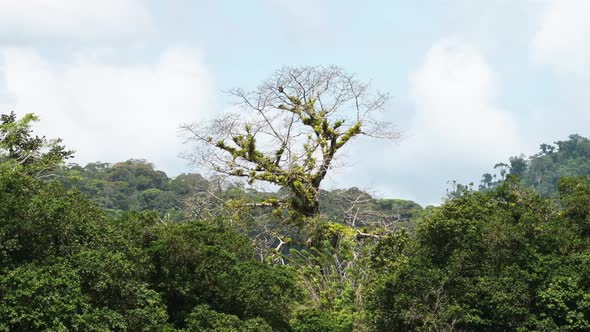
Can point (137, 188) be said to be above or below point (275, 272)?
above

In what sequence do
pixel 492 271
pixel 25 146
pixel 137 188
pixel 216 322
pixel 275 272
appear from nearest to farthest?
pixel 216 322, pixel 492 271, pixel 275 272, pixel 25 146, pixel 137 188

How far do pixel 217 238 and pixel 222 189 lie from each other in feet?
30.2

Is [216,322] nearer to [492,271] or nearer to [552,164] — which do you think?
[492,271]

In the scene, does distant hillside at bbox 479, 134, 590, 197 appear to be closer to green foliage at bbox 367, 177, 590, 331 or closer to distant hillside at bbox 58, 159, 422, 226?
distant hillside at bbox 58, 159, 422, 226

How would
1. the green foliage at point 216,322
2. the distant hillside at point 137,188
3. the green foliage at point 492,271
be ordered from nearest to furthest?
the green foliage at point 216,322, the green foliage at point 492,271, the distant hillside at point 137,188

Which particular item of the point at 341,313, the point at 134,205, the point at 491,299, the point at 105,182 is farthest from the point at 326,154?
the point at 105,182

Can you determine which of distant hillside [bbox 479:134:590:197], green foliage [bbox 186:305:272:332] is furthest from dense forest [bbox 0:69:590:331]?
distant hillside [bbox 479:134:590:197]

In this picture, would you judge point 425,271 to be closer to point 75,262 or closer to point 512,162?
point 75,262

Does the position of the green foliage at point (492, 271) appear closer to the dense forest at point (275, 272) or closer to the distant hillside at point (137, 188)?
the dense forest at point (275, 272)

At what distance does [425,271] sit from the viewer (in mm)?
17734

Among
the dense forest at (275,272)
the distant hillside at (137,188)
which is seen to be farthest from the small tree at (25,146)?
the distant hillside at (137,188)

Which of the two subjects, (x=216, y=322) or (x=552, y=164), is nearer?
(x=216, y=322)

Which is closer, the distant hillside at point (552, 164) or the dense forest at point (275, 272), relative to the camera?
the dense forest at point (275, 272)

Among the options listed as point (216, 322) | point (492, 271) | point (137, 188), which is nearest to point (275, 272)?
point (216, 322)
